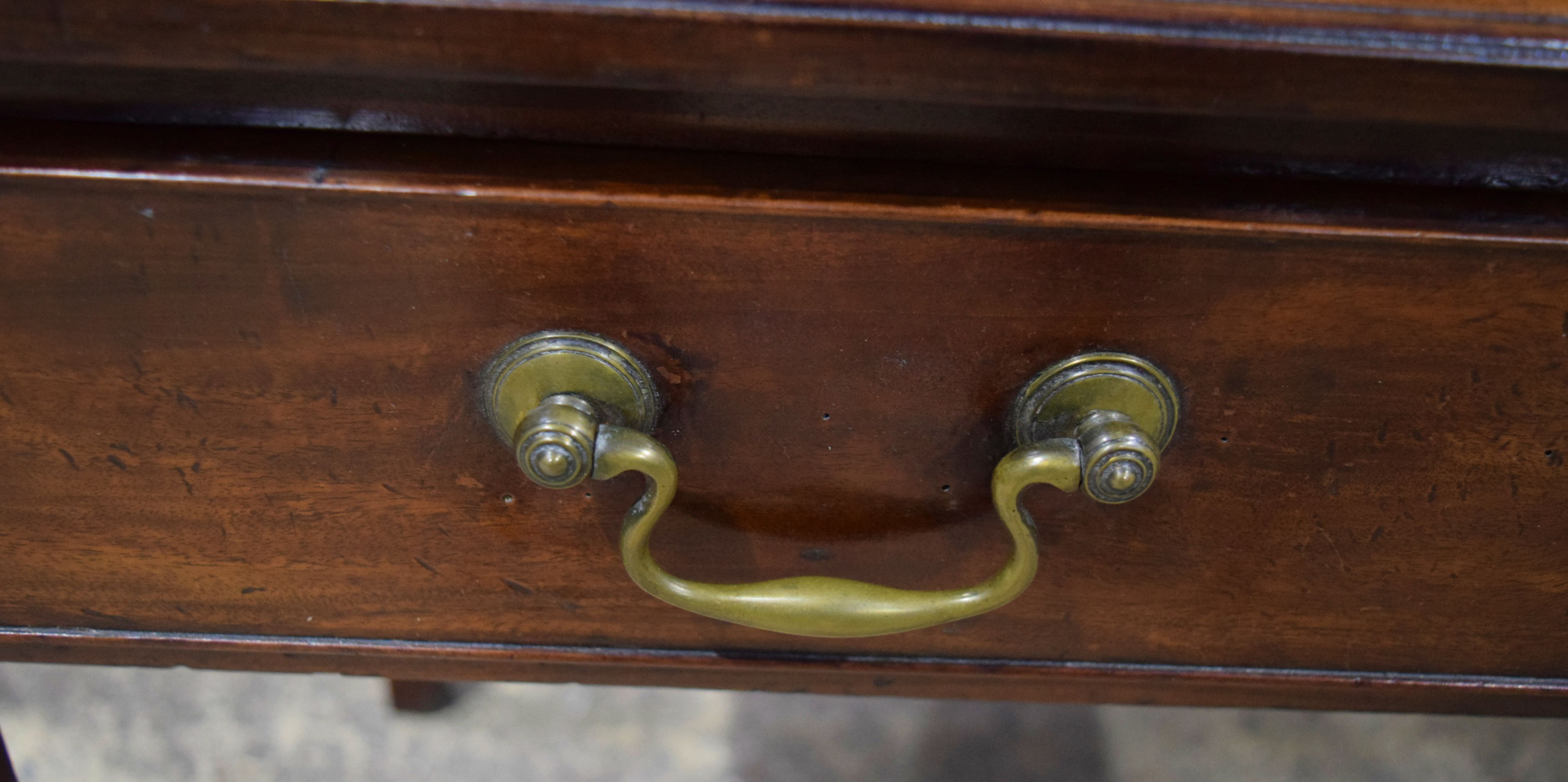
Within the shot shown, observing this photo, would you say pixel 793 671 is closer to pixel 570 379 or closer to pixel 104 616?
pixel 570 379

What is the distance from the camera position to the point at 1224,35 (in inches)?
11.3

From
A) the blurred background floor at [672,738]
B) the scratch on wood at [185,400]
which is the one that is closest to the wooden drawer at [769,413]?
the scratch on wood at [185,400]

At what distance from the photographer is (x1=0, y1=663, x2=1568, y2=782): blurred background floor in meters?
0.81

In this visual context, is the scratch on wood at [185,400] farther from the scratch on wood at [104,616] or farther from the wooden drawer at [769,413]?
the scratch on wood at [104,616]

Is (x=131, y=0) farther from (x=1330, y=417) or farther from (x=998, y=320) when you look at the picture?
(x=1330, y=417)

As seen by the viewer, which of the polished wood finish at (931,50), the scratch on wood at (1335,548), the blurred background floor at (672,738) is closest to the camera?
the polished wood finish at (931,50)

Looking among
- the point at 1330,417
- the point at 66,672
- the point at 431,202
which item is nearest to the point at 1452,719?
the point at 1330,417

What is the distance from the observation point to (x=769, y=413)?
38cm

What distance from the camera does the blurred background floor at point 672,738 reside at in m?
0.81

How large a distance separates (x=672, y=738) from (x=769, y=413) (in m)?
0.53

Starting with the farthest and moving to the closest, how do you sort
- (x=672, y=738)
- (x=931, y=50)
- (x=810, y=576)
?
1. (x=672, y=738)
2. (x=810, y=576)
3. (x=931, y=50)

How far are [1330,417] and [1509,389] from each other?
0.06 meters

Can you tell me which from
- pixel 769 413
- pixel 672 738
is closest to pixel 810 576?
pixel 769 413

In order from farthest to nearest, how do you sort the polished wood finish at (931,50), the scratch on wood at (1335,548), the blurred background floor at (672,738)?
the blurred background floor at (672,738), the scratch on wood at (1335,548), the polished wood finish at (931,50)
